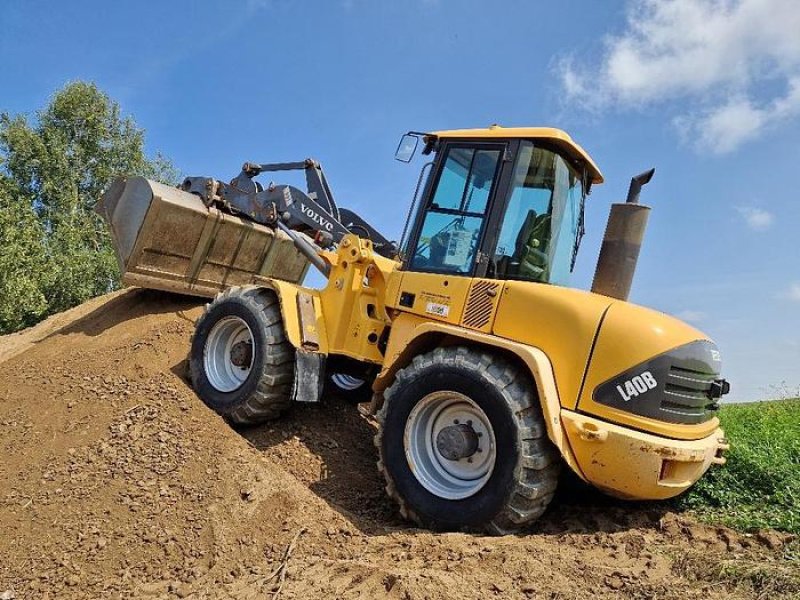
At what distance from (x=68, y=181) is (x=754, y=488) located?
25.2 metres

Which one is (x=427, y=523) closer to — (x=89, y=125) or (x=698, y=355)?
(x=698, y=355)

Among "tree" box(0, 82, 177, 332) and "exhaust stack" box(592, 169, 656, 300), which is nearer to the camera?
"exhaust stack" box(592, 169, 656, 300)

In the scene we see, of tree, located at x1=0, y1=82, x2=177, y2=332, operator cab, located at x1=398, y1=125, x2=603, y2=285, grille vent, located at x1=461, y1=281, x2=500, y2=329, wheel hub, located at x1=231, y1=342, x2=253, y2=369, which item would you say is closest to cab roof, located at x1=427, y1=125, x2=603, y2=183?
operator cab, located at x1=398, y1=125, x2=603, y2=285

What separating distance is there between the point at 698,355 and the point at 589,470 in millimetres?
1027

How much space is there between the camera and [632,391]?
3928mm

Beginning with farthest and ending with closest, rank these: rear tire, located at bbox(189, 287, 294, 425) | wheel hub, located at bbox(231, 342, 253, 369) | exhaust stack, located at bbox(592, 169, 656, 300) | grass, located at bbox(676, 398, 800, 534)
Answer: wheel hub, located at bbox(231, 342, 253, 369) → rear tire, located at bbox(189, 287, 294, 425) → exhaust stack, located at bbox(592, 169, 656, 300) → grass, located at bbox(676, 398, 800, 534)

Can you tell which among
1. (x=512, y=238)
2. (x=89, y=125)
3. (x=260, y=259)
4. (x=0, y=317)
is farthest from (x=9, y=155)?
(x=512, y=238)

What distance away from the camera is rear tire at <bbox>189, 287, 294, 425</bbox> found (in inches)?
217

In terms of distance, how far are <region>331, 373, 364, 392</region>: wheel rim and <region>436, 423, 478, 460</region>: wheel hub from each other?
7.81 ft

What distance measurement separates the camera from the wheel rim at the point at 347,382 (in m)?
6.62

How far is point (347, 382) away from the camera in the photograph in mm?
6781

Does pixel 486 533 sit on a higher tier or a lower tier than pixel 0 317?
higher

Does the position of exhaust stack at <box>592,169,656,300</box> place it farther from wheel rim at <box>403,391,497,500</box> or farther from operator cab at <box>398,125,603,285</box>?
wheel rim at <box>403,391,497,500</box>

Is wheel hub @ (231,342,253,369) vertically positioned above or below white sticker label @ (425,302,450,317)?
below
